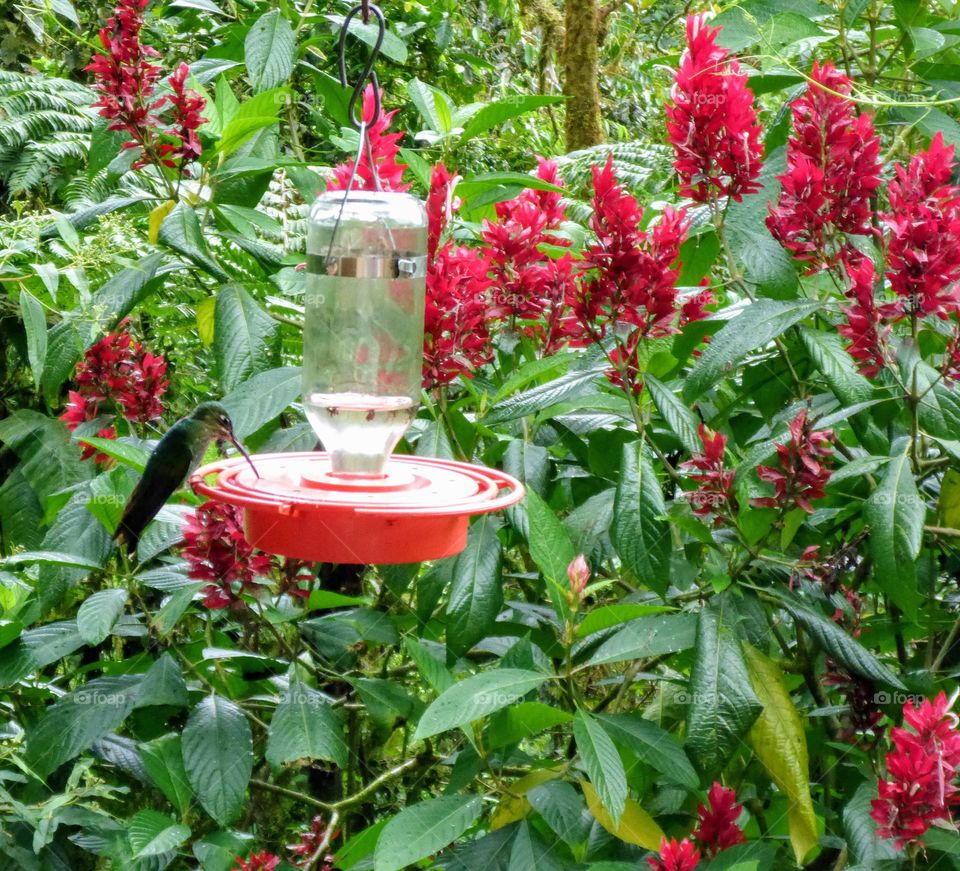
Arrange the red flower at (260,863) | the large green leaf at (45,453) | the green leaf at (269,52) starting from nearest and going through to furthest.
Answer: the red flower at (260,863) < the green leaf at (269,52) < the large green leaf at (45,453)

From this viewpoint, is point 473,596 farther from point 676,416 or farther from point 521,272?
point 521,272

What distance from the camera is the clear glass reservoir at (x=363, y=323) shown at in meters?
1.70

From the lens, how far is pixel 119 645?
118 inches

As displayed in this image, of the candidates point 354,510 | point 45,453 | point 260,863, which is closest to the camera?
point 354,510

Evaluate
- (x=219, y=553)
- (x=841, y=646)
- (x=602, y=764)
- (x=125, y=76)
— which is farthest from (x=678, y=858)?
(x=125, y=76)

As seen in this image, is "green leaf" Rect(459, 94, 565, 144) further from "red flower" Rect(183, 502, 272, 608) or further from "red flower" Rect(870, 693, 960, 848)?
"red flower" Rect(870, 693, 960, 848)

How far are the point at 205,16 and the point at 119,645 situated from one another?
6.43 ft

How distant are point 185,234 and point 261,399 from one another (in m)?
Answer: 0.39

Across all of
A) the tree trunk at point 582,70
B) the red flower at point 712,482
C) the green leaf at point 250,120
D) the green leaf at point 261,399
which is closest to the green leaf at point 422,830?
the red flower at point 712,482

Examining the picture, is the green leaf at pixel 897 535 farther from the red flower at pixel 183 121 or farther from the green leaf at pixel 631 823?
the red flower at pixel 183 121

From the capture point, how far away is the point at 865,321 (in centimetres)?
163

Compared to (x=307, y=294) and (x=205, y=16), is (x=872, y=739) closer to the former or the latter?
(x=307, y=294)

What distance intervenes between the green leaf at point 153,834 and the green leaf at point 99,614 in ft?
0.96

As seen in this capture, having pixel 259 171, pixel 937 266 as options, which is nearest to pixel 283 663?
pixel 259 171
